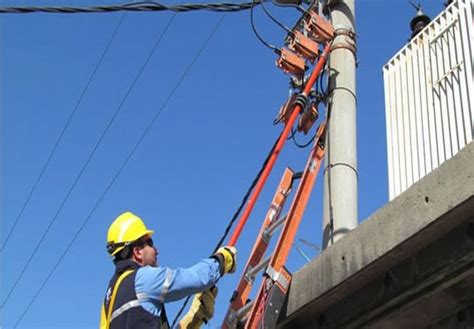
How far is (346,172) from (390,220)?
7.82 feet

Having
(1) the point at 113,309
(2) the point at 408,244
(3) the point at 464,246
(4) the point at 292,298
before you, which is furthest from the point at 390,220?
(1) the point at 113,309

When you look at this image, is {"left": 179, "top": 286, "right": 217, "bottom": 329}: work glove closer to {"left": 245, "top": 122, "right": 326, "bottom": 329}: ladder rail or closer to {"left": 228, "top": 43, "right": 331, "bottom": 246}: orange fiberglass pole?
{"left": 245, "top": 122, "right": 326, "bottom": 329}: ladder rail

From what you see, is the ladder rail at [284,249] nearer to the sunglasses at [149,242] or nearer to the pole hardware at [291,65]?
the sunglasses at [149,242]

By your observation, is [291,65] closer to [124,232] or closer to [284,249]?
[284,249]

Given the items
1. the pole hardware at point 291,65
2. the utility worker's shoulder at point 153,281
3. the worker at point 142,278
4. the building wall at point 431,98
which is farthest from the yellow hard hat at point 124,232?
the pole hardware at point 291,65

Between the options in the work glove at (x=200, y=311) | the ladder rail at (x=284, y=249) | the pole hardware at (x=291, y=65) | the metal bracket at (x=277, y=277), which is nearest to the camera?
the work glove at (x=200, y=311)

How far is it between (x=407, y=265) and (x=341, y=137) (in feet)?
8.46

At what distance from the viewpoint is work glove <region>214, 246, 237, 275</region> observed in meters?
5.18

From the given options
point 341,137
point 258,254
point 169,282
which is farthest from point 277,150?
point 169,282

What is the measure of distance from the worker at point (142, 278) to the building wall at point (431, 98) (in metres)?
1.87

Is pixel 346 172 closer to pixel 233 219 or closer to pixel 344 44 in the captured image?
pixel 233 219

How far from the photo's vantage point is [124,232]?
515 cm

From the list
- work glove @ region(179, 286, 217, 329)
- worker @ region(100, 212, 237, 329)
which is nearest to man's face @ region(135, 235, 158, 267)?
worker @ region(100, 212, 237, 329)

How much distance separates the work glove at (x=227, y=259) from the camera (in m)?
5.18
